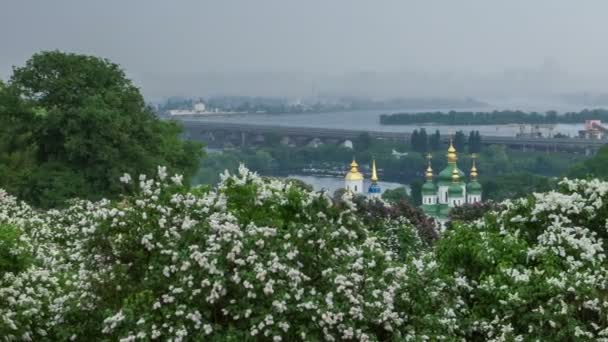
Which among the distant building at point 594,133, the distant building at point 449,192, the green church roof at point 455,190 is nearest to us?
Result: the distant building at point 449,192

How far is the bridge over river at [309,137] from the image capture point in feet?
402

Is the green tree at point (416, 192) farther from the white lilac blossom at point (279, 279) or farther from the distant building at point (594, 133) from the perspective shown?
the distant building at point (594, 133)

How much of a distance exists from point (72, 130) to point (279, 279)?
933 inches

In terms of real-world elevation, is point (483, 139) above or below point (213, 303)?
below

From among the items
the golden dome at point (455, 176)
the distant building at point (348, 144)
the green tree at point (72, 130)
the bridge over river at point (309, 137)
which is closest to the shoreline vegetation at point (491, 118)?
the bridge over river at point (309, 137)

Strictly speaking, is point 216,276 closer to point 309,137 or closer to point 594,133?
point 309,137

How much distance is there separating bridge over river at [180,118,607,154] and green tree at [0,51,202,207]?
85398 mm

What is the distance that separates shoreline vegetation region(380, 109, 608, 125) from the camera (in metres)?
178

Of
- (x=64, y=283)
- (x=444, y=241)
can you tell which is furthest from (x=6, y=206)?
(x=444, y=241)

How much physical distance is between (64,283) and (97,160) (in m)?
21.7

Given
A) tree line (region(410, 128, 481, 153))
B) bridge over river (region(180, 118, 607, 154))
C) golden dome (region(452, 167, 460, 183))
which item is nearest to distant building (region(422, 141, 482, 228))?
golden dome (region(452, 167, 460, 183))

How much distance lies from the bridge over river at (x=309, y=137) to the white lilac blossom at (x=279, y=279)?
352ft

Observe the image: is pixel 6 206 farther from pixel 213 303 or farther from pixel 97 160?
pixel 97 160

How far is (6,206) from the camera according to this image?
20375 mm
